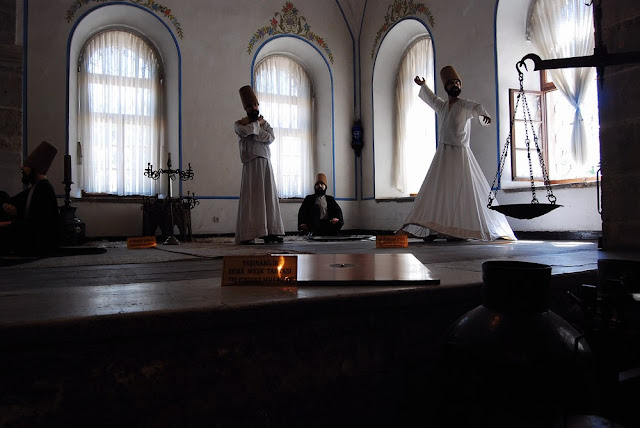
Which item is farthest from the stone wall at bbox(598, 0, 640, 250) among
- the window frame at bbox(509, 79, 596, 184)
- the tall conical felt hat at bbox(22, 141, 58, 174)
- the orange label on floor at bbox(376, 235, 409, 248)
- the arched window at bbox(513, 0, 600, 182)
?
the tall conical felt hat at bbox(22, 141, 58, 174)

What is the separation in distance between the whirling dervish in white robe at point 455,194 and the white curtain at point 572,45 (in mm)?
1435

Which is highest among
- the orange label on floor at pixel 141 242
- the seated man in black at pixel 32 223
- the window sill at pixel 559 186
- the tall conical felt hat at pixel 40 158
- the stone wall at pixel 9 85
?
the stone wall at pixel 9 85

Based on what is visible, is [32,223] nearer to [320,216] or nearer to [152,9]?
[320,216]

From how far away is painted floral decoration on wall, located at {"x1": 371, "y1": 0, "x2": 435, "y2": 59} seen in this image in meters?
7.86

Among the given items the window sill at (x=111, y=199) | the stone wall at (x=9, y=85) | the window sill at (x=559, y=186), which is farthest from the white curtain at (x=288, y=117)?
the stone wall at (x=9, y=85)

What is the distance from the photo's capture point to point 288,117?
31.3 ft

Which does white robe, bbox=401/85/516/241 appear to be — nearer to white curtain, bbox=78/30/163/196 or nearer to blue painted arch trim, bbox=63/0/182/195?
blue painted arch trim, bbox=63/0/182/195

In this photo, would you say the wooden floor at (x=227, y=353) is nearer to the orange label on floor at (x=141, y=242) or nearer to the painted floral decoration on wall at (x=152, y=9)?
the orange label on floor at (x=141, y=242)

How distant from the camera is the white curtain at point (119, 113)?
798 centimetres

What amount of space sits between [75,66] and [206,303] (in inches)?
322

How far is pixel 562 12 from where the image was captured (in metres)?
6.01

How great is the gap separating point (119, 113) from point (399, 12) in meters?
5.27

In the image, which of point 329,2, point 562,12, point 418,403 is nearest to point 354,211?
point 329,2

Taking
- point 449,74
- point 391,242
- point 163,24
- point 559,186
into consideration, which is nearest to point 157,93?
point 163,24
